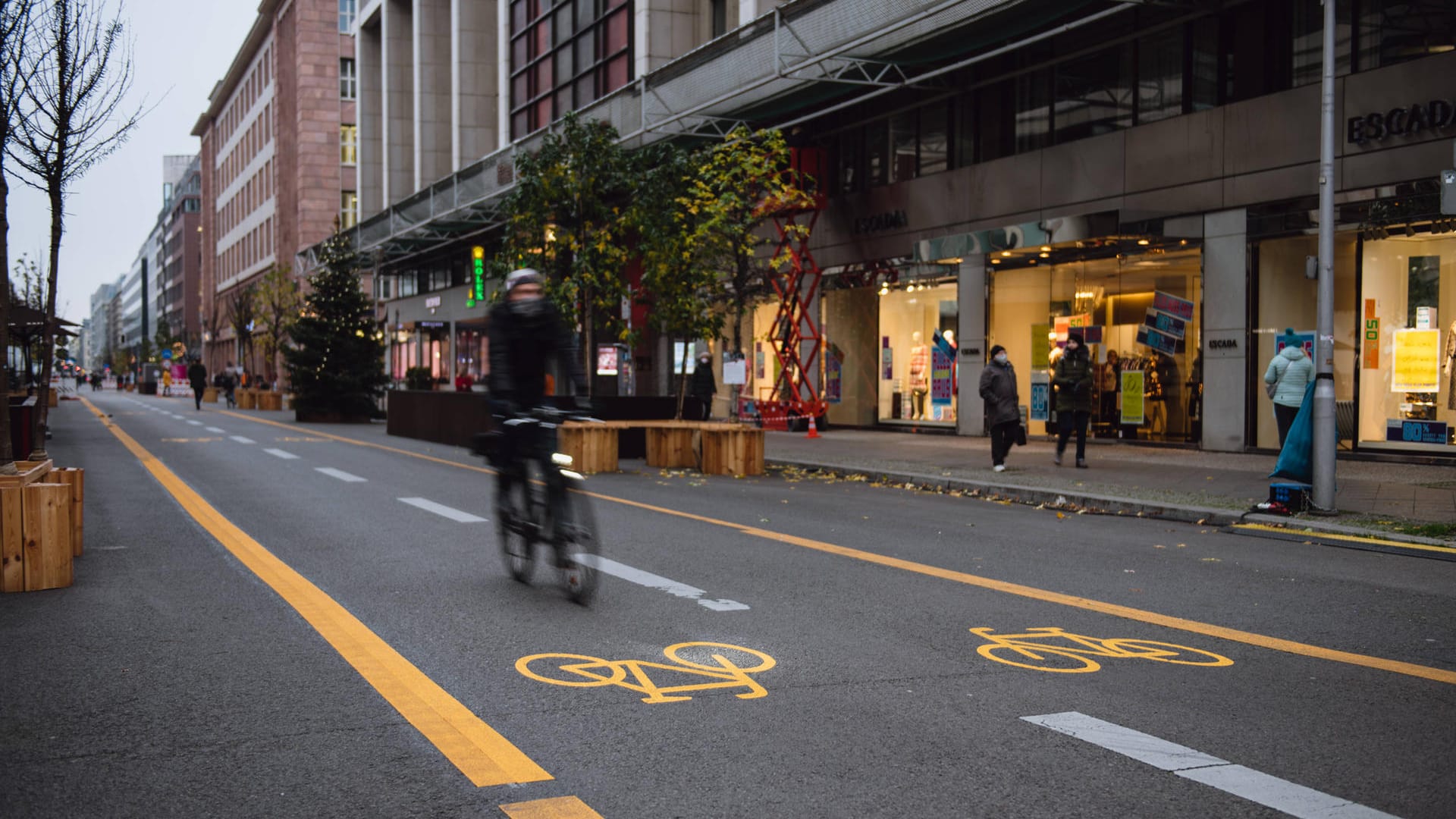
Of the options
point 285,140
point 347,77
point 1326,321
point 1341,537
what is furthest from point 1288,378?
point 285,140

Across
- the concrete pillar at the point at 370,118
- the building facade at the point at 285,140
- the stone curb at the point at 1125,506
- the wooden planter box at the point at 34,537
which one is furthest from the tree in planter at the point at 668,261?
the building facade at the point at 285,140

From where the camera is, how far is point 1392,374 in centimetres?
1708

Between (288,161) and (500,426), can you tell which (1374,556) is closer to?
(500,426)

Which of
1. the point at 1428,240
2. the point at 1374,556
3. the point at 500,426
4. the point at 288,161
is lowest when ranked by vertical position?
the point at 1374,556

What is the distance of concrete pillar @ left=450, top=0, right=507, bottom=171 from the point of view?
50281mm

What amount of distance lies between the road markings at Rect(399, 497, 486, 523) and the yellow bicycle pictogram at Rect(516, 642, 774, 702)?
568cm

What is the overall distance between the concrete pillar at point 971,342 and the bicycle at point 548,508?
1790 cm

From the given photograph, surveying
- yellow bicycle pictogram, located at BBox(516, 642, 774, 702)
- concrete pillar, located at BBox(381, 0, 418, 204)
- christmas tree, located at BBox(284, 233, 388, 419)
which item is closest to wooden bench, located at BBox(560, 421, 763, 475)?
yellow bicycle pictogram, located at BBox(516, 642, 774, 702)

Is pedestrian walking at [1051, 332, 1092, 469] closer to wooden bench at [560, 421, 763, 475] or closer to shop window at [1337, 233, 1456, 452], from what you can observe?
shop window at [1337, 233, 1456, 452]

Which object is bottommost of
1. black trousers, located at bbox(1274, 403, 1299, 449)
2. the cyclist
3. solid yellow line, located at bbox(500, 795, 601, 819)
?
solid yellow line, located at bbox(500, 795, 601, 819)

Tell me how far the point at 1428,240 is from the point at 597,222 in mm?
12666

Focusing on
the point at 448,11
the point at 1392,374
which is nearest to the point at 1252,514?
the point at 1392,374

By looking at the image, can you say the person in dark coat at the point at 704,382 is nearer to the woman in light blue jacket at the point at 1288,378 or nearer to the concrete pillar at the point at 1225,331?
the concrete pillar at the point at 1225,331

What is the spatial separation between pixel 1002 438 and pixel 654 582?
1014 cm
